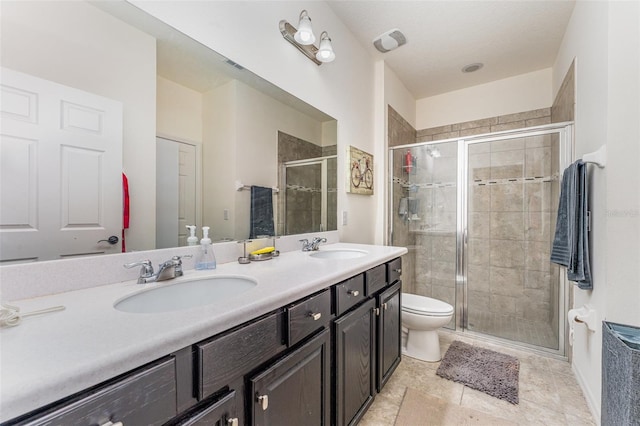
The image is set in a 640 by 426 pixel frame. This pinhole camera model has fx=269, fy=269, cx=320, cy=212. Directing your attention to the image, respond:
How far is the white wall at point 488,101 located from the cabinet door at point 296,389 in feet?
10.7

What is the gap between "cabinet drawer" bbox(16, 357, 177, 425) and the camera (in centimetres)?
41

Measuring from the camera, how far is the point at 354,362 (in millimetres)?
1250

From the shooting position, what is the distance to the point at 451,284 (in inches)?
112

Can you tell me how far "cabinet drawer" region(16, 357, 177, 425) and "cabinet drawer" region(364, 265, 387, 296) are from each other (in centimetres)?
97

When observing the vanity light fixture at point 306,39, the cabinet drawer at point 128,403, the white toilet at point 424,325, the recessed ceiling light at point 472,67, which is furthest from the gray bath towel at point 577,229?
the cabinet drawer at point 128,403

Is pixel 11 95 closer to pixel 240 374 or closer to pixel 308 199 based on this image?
pixel 240 374

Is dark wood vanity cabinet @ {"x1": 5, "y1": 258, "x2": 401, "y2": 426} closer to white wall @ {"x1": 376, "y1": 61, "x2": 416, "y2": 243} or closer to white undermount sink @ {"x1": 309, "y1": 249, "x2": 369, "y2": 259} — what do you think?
white undermount sink @ {"x1": 309, "y1": 249, "x2": 369, "y2": 259}

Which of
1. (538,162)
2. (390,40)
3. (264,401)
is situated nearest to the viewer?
(264,401)

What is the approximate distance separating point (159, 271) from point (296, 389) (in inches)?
24.4

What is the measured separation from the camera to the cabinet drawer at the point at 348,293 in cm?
113

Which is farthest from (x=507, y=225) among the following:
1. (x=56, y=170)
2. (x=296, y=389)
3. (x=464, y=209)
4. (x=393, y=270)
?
(x=56, y=170)

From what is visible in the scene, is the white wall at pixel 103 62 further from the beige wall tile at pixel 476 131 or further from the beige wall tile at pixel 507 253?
the beige wall tile at pixel 476 131

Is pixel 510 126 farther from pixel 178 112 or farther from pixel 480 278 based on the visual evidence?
pixel 178 112

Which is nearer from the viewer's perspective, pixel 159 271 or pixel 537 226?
pixel 159 271
